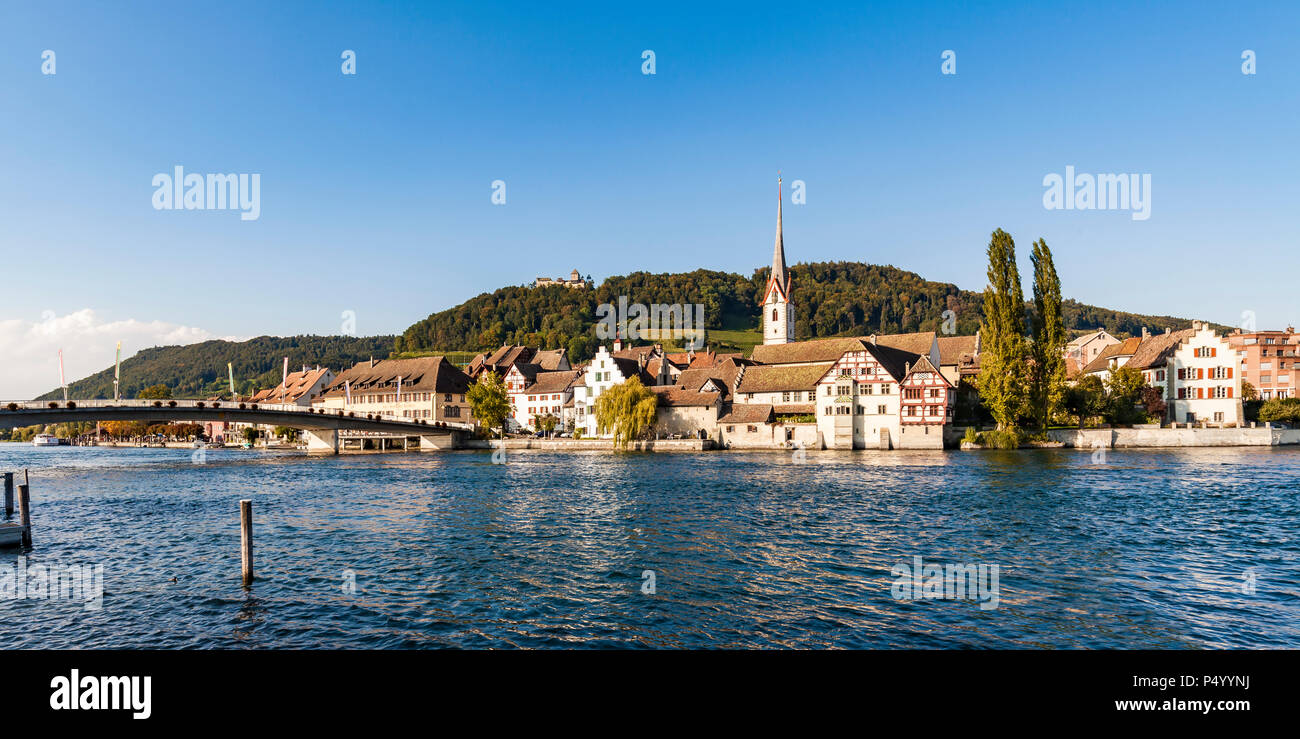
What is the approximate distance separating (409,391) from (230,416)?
134 feet

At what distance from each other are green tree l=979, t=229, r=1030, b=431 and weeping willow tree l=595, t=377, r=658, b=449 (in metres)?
37.8

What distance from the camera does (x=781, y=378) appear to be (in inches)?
3634

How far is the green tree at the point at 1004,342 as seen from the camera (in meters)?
75.7

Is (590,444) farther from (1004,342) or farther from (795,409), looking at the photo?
(1004,342)

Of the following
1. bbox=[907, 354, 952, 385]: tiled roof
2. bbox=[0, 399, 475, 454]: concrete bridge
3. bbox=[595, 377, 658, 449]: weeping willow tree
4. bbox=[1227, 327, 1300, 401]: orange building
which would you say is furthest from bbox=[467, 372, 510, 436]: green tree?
bbox=[1227, 327, 1300, 401]: orange building

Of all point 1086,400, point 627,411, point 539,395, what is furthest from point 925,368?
point 539,395

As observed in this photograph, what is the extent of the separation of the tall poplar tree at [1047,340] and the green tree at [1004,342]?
1.93 meters

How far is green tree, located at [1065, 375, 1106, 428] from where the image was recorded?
266ft
